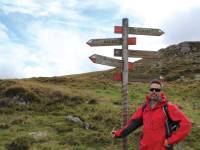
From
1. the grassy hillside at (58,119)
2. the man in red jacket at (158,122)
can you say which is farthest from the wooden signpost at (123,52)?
the grassy hillside at (58,119)

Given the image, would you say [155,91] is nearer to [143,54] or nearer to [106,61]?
[106,61]

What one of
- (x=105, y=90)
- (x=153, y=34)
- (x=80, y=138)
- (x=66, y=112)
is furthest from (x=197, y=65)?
(x=153, y=34)

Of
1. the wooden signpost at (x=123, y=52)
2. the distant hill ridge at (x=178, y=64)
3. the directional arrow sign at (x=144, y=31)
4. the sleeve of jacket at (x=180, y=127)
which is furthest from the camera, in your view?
the distant hill ridge at (x=178, y=64)

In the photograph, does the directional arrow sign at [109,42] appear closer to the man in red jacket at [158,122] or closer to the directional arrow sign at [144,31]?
the directional arrow sign at [144,31]

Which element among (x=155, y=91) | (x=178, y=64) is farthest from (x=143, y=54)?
(x=178, y=64)

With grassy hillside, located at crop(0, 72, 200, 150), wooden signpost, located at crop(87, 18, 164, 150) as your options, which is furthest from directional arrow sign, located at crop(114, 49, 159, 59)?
grassy hillside, located at crop(0, 72, 200, 150)

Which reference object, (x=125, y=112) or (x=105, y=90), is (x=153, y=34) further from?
(x=105, y=90)

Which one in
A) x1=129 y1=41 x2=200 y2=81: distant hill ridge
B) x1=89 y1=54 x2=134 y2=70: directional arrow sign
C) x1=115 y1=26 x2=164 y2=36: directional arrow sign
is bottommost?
x1=89 y1=54 x2=134 y2=70: directional arrow sign

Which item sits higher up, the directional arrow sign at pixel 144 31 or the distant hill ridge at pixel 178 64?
the distant hill ridge at pixel 178 64

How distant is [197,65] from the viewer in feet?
248

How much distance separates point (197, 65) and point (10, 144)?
2411 inches

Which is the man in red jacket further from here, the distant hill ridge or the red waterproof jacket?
the distant hill ridge

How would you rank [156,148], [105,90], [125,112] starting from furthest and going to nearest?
1. [105,90]
2. [125,112]
3. [156,148]

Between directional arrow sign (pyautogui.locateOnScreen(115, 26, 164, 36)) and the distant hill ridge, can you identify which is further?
the distant hill ridge
